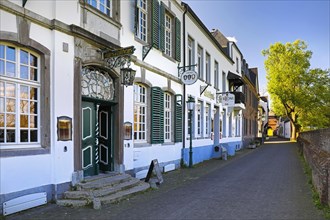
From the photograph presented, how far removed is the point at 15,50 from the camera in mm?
6668

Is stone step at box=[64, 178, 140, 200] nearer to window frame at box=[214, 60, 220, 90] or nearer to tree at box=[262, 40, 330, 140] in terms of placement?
window frame at box=[214, 60, 220, 90]

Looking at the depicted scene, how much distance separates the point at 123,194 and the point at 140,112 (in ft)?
13.1

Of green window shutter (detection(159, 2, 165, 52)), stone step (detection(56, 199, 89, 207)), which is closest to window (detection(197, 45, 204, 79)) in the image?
green window shutter (detection(159, 2, 165, 52))

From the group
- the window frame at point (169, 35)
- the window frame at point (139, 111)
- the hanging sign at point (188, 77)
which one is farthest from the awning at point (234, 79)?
the window frame at point (139, 111)

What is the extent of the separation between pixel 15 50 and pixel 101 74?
2.89 m

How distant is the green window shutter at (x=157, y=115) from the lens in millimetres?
11883

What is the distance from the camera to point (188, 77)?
14195mm

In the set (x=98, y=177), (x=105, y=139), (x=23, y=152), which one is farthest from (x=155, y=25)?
(x=23, y=152)

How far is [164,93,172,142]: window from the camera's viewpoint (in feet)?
44.9

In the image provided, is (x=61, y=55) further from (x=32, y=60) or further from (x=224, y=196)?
(x=224, y=196)

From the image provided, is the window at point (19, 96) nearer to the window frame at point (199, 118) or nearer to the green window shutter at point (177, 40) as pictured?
the green window shutter at point (177, 40)

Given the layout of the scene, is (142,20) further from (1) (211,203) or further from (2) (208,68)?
(2) (208,68)

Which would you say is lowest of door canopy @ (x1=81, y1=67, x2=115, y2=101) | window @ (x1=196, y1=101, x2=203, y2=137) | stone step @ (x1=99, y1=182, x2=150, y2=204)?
stone step @ (x1=99, y1=182, x2=150, y2=204)

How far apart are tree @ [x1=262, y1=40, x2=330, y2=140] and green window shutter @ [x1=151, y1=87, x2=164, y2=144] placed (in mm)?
32112
